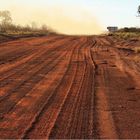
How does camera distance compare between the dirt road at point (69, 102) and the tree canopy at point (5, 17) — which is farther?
the tree canopy at point (5, 17)

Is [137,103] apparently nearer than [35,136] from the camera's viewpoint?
No

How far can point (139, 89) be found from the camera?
39.7ft

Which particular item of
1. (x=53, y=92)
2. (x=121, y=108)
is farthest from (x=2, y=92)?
(x=121, y=108)

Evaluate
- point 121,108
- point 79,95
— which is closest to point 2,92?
point 79,95

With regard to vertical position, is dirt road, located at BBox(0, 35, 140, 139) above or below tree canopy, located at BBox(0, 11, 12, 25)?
above

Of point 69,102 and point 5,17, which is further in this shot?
point 5,17

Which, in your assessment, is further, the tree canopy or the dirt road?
the tree canopy

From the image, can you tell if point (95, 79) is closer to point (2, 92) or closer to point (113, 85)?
point (113, 85)

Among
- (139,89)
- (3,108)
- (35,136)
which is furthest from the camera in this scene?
(139,89)

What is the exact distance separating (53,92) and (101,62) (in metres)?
8.69

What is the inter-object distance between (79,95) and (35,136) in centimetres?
382

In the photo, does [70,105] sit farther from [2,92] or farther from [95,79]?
[95,79]

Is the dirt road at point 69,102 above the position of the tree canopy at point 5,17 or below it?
above

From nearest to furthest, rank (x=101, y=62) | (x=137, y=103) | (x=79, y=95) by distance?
(x=137, y=103), (x=79, y=95), (x=101, y=62)
